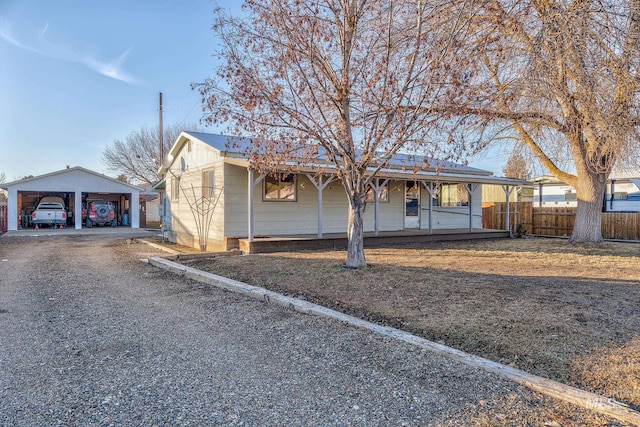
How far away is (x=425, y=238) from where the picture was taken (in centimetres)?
1408

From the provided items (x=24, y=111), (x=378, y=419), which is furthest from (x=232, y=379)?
(x=24, y=111)

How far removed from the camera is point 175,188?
53.8ft

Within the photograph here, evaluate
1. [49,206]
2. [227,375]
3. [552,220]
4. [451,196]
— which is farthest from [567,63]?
[49,206]

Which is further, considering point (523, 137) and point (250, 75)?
point (523, 137)

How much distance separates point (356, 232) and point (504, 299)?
9.77ft

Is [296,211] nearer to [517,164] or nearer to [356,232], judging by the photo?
[356,232]

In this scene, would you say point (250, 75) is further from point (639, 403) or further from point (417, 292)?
point (639, 403)

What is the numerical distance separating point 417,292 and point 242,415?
12.6 ft

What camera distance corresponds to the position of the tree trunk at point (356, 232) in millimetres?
7543

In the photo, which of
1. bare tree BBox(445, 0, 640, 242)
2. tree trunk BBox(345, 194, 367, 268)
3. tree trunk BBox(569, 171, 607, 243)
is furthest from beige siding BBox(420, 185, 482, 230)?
tree trunk BBox(345, 194, 367, 268)

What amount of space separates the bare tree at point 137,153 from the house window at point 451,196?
2580 centimetres

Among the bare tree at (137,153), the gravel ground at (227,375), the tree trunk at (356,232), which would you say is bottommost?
the gravel ground at (227,375)

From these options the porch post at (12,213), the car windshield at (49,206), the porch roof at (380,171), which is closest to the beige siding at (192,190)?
the porch roof at (380,171)

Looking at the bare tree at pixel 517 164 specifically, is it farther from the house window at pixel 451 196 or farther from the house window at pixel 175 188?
the house window at pixel 175 188
